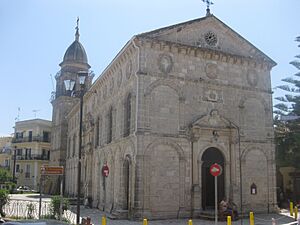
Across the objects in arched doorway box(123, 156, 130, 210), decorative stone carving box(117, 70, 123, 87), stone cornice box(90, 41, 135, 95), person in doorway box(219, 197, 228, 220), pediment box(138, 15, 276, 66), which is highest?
pediment box(138, 15, 276, 66)

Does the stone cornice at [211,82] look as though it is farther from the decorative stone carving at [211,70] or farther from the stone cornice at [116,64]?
the stone cornice at [116,64]

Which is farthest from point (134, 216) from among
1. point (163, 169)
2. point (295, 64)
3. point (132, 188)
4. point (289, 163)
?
point (295, 64)

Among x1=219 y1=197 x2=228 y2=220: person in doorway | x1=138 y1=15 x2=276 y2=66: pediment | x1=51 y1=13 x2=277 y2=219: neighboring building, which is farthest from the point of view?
x1=138 y1=15 x2=276 y2=66: pediment

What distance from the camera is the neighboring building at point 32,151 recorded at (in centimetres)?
5894

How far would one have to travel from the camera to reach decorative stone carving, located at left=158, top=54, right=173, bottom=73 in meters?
19.8

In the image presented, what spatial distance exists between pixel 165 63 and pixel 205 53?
2.67 meters

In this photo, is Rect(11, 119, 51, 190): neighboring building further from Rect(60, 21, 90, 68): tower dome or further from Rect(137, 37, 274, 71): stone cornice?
Rect(137, 37, 274, 71): stone cornice

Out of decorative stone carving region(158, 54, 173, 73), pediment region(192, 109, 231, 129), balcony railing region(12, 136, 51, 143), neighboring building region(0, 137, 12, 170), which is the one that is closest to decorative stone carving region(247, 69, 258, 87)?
pediment region(192, 109, 231, 129)

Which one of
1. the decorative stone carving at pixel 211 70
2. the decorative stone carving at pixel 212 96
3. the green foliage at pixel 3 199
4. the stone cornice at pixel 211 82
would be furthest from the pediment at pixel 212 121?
the green foliage at pixel 3 199

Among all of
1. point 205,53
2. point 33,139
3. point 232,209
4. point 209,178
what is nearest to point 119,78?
point 205,53

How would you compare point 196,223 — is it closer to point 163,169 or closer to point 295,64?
point 163,169

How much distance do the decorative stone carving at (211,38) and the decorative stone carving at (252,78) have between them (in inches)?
112

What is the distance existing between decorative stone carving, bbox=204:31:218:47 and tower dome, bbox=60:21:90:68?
30.4 metres

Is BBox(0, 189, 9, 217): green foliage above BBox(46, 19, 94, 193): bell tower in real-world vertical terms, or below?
below
